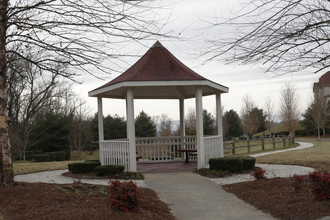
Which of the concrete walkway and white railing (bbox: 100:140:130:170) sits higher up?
white railing (bbox: 100:140:130:170)

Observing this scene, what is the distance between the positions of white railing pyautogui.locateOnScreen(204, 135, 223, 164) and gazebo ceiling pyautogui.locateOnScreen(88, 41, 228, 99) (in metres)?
1.86

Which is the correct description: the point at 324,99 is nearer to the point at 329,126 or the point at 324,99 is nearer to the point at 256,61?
the point at 329,126

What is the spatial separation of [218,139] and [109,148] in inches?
162

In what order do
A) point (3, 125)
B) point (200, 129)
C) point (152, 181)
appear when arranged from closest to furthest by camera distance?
point (3, 125) < point (152, 181) < point (200, 129)

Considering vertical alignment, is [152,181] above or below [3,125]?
below

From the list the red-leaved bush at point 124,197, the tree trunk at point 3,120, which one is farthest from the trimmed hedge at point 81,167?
the red-leaved bush at point 124,197

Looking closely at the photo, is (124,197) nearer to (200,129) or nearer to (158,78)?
(158,78)

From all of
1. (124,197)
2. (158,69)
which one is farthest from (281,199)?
(158,69)

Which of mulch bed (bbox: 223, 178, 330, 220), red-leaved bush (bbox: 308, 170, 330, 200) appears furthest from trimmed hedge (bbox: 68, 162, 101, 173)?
red-leaved bush (bbox: 308, 170, 330, 200)

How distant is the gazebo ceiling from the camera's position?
11.0m

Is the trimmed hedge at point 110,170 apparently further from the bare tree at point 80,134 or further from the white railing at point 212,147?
the bare tree at point 80,134

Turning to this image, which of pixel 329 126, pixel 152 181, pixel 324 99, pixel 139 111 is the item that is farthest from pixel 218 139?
pixel 329 126

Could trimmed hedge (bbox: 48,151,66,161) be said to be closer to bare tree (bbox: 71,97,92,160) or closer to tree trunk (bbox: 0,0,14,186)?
bare tree (bbox: 71,97,92,160)

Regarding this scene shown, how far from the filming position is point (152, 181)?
971 centimetres
